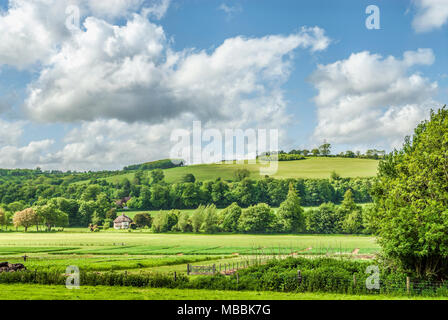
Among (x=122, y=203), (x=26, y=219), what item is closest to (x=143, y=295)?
(x=26, y=219)

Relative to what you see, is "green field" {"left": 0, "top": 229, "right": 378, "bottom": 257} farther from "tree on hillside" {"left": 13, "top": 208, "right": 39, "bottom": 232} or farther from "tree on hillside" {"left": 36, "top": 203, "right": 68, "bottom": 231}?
"tree on hillside" {"left": 36, "top": 203, "right": 68, "bottom": 231}

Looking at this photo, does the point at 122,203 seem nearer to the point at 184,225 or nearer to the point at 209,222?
the point at 184,225

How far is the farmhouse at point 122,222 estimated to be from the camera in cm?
15088

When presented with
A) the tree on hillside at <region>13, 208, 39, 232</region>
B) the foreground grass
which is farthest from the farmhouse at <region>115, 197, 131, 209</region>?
the foreground grass

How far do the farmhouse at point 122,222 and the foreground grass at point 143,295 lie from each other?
127877 millimetres

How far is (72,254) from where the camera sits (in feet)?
216

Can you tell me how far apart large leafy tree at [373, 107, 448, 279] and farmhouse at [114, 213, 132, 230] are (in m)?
129

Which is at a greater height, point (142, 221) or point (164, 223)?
point (164, 223)

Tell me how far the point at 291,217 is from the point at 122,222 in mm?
69468

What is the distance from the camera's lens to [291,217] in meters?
122

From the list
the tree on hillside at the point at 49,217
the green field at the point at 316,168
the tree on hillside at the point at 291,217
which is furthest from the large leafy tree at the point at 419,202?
the tree on hillside at the point at 49,217
